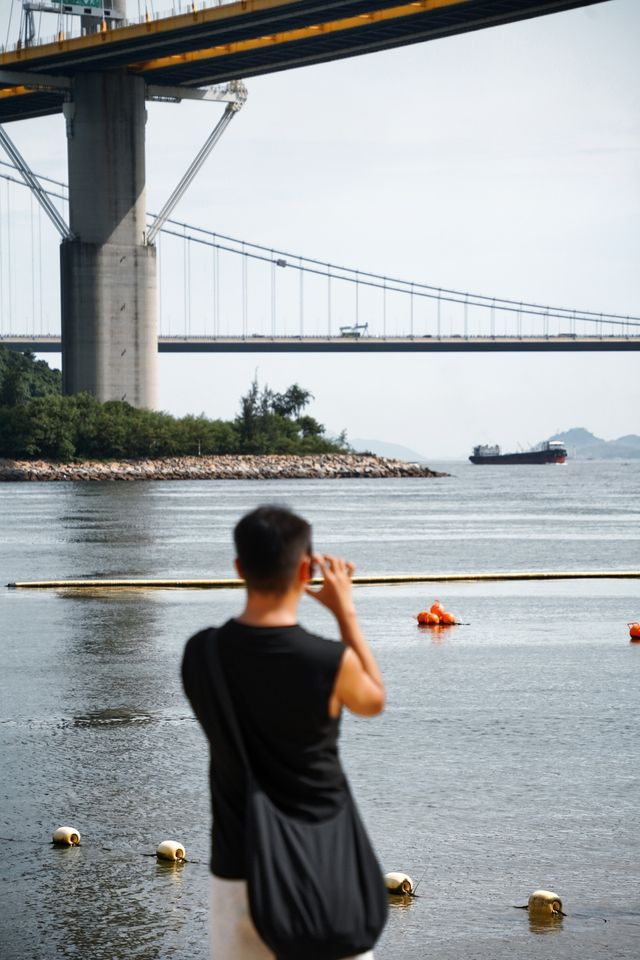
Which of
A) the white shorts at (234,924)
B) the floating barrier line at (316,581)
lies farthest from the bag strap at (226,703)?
the floating barrier line at (316,581)

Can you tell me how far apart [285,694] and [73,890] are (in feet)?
11.4

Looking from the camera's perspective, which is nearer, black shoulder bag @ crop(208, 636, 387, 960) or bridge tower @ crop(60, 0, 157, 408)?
black shoulder bag @ crop(208, 636, 387, 960)

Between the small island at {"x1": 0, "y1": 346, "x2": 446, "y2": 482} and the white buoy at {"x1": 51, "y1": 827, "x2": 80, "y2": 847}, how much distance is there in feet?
282

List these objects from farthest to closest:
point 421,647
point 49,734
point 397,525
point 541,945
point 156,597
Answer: point 397,525
point 156,597
point 421,647
point 49,734
point 541,945

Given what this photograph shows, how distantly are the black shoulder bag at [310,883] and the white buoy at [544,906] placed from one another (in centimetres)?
290

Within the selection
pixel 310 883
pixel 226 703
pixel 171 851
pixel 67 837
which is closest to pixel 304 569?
pixel 226 703

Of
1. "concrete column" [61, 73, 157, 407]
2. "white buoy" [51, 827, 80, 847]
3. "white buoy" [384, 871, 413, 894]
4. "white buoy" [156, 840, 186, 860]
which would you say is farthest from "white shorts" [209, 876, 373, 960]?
"concrete column" [61, 73, 157, 407]

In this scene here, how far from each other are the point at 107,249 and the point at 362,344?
128ft

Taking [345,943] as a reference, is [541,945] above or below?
below

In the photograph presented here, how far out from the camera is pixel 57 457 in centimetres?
10475

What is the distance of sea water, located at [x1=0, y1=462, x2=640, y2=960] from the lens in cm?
664

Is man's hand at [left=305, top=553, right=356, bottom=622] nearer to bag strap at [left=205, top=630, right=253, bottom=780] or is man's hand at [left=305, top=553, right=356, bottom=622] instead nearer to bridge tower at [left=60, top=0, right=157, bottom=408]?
bag strap at [left=205, top=630, right=253, bottom=780]

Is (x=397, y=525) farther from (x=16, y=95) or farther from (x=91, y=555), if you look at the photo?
(x=16, y=95)

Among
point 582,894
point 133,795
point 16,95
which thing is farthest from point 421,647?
point 16,95
